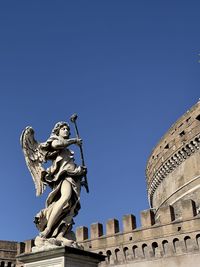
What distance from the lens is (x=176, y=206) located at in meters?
28.9

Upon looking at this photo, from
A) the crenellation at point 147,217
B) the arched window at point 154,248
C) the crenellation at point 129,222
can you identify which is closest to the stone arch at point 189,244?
the arched window at point 154,248

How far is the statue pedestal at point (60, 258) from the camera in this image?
4191 mm

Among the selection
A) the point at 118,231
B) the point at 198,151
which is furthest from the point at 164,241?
the point at 198,151

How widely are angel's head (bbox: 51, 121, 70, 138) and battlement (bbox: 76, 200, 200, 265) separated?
52.8 feet

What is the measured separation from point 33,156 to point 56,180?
0.47 m

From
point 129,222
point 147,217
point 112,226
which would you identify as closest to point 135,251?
point 129,222

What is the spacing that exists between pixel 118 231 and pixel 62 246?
734 inches

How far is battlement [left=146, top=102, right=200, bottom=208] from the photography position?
2711cm

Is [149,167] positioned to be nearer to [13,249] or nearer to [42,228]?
[13,249]

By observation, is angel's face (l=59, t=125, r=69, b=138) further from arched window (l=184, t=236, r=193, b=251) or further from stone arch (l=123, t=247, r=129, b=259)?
stone arch (l=123, t=247, r=129, b=259)

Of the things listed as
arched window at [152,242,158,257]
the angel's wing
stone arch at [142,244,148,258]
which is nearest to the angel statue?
the angel's wing

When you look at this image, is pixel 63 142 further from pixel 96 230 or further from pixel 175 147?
pixel 175 147

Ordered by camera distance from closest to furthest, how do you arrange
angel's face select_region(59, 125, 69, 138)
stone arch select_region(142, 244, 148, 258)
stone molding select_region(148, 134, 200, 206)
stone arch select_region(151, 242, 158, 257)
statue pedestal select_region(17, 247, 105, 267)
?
statue pedestal select_region(17, 247, 105, 267), angel's face select_region(59, 125, 69, 138), stone arch select_region(151, 242, 158, 257), stone arch select_region(142, 244, 148, 258), stone molding select_region(148, 134, 200, 206)

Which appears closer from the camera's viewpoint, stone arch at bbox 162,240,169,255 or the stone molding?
stone arch at bbox 162,240,169,255
